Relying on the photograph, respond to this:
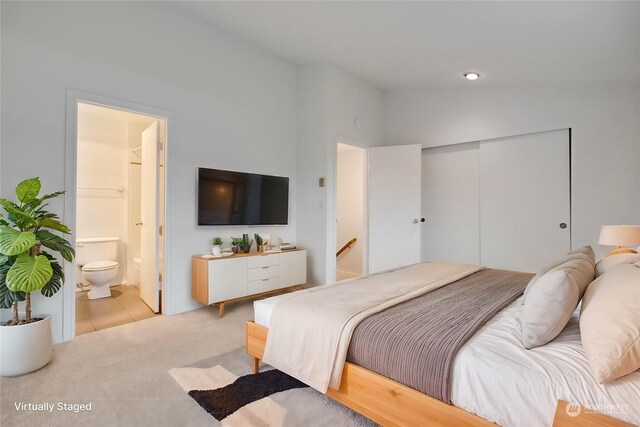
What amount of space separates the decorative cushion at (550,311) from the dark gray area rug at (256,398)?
0.86 m

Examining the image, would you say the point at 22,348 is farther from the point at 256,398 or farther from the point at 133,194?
the point at 133,194

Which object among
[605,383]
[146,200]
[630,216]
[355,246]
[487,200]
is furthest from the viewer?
[355,246]

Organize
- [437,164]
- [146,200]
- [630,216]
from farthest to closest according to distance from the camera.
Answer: [437,164] → [146,200] → [630,216]

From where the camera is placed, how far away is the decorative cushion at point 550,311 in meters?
1.24

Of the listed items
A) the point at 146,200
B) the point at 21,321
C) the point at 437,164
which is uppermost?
the point at 437,164

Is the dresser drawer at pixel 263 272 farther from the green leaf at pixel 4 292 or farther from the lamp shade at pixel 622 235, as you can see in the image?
the lamp shade at pixel 622 235

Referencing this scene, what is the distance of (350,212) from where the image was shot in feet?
18.2

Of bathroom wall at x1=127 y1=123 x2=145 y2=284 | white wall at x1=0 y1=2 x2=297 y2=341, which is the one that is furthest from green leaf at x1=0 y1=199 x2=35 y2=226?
bathroom wall at x1=127 y1=123 x2=145 y2=284

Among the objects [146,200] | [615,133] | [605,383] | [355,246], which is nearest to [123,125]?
[146,200]

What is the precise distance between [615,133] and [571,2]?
181cm

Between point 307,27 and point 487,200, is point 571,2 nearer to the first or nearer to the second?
point 307,27

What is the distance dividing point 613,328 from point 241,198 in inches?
128

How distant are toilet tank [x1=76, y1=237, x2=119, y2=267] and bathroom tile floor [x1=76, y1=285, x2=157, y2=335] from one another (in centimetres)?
44

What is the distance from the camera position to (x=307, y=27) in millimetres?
3213
